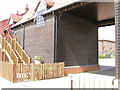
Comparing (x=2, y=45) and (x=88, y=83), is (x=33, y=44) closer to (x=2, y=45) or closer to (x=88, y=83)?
(x=2, y=45)

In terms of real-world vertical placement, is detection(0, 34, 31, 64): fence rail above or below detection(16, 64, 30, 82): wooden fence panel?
above

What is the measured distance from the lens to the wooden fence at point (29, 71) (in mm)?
8617

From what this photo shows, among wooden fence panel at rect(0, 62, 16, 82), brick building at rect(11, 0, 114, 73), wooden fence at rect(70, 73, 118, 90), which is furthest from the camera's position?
brick building at rect(11, 0, 114, 73)

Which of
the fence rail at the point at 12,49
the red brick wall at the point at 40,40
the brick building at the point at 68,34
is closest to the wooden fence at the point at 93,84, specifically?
the brick building at the point at 68,34

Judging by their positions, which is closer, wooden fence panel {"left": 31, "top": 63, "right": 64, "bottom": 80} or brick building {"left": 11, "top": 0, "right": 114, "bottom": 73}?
wooden fence panel {"left": 31, "top": 63, "right": 64, "bottom": 80}

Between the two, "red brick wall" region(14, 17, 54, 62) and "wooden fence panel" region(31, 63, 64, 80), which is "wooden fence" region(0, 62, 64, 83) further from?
"red brick wall" region(14, 17, 54, 62)

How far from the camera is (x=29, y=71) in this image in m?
9.11

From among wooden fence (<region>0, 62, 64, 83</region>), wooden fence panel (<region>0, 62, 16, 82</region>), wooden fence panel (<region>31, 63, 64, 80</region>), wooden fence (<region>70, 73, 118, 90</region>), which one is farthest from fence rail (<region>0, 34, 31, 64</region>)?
wooden fence (<region>70, 73, 118, 90</region>)

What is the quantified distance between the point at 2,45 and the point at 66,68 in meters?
8.30

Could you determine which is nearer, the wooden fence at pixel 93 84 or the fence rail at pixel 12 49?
the wooden fence at pixel 93 84

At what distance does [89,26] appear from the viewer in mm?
14609

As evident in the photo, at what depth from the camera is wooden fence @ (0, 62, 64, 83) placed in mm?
8617

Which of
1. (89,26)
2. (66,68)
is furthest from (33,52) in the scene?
(89,26)

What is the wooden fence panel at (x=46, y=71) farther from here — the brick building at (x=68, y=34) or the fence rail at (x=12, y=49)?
the fence rail at (x=12, y=49)
